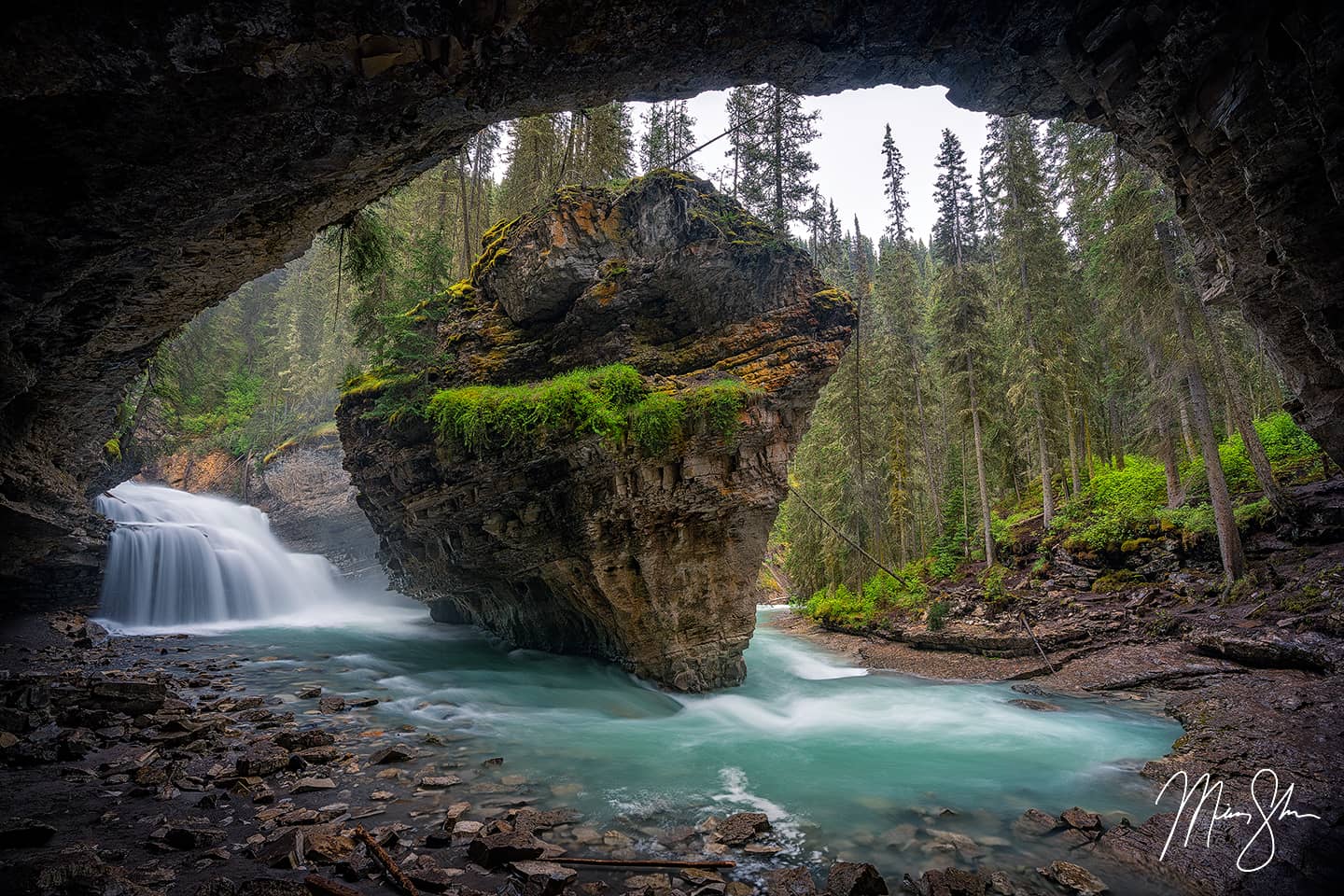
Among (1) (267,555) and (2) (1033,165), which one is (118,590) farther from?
(2) (1033,165)

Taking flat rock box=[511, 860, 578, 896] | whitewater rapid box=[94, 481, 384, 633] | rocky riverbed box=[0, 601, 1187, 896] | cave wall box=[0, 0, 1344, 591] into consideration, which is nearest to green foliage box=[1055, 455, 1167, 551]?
cave wall box=[0, 0, 1344, 591]

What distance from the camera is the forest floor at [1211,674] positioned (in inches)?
193

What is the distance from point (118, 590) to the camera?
58.6 ft

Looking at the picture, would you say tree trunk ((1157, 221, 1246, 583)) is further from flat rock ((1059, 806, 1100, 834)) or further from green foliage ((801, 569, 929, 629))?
flat rock ((1059, 806, 1100, 834))

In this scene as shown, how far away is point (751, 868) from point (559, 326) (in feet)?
37.8

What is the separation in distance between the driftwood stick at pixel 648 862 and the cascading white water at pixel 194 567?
20.8 metres

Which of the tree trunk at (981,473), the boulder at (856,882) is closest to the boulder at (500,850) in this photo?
the boulder at (856,882)

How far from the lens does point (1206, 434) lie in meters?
13.3

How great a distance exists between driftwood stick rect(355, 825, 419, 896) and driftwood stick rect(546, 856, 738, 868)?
1161 mm

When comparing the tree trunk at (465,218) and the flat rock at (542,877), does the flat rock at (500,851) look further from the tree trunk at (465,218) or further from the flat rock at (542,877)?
the tree trunk at (465,218)

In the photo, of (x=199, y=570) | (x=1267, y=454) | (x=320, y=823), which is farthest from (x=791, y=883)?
(x=199, y=570)

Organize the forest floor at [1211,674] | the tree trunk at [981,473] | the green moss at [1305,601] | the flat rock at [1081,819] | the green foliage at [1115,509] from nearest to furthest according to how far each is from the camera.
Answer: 1. the forest floor at [1211,674]
2. the flat rock at [1081,819]
3. the green moss at [1305,601]
4. the green foliage at [1115,509]
5. the tree trunk at [981,473]
